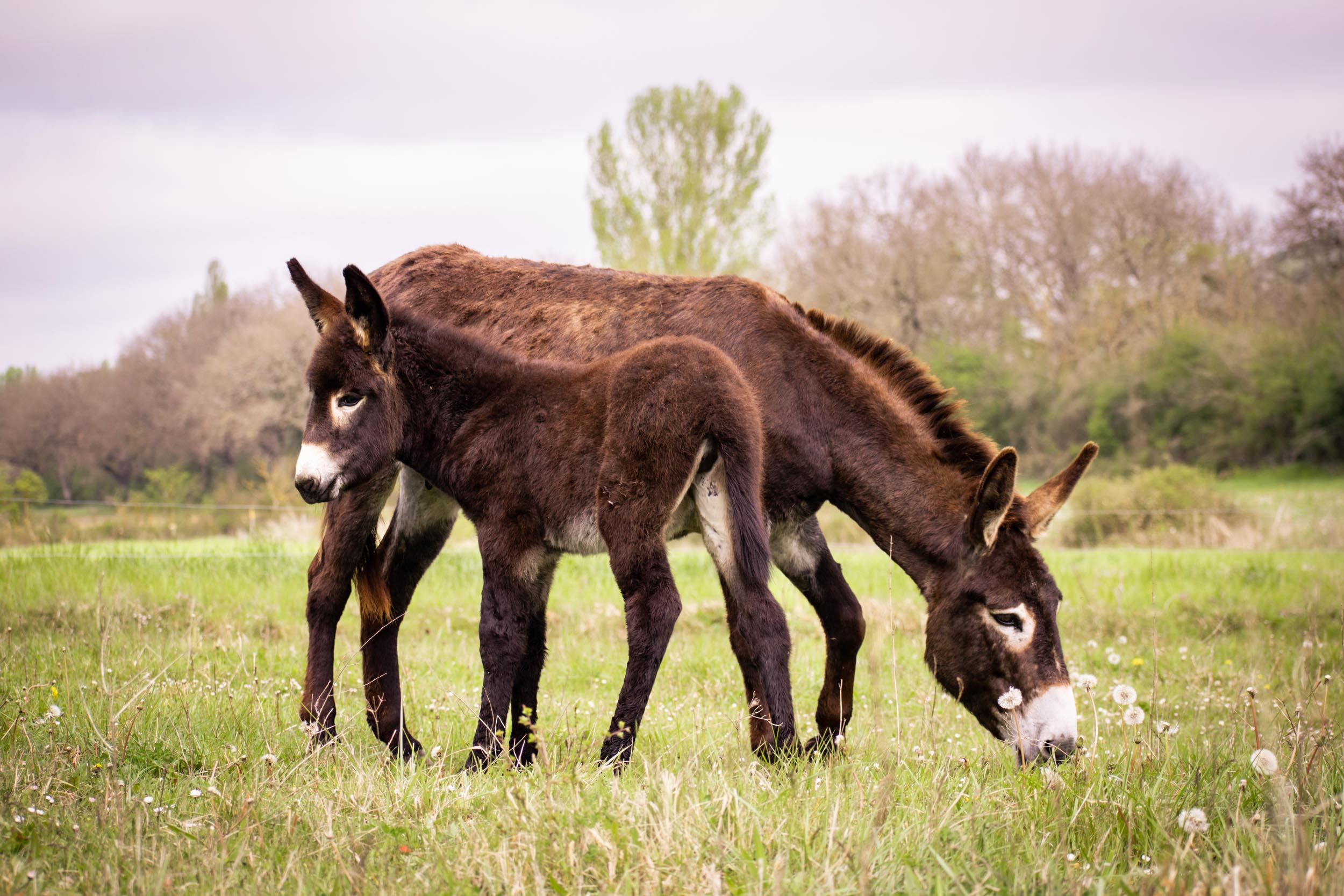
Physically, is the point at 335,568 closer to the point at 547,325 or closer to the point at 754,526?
the point at 547,325

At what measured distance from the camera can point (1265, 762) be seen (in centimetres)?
281

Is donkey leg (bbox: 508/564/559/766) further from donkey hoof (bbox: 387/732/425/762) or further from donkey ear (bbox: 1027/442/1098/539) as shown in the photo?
donkey ear (bbox: 1027/442/1098/539)

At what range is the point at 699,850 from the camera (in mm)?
2455

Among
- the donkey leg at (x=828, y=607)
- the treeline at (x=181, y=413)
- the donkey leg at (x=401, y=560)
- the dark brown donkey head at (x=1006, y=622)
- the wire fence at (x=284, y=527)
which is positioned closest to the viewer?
the dark brown donkey head at (x=1006, y=622)

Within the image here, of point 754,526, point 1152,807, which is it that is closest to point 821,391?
point 754,526

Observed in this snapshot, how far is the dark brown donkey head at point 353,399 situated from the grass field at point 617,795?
34.4 inches

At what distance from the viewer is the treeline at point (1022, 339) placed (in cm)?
1611

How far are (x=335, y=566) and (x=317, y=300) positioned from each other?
1.39 metres

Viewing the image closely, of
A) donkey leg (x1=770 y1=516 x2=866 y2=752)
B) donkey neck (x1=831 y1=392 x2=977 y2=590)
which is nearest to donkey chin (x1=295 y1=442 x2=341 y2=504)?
donkey leg (x1=770 y1=516 x2=866 y2=752)

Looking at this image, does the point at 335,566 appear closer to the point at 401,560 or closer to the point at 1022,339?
the point at 401,560

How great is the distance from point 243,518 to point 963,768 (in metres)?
13.8

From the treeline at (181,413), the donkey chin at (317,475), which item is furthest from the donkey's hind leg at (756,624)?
the treeline at (181,413)

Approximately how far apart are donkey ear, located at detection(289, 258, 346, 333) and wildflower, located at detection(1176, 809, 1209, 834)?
3323 millimetres

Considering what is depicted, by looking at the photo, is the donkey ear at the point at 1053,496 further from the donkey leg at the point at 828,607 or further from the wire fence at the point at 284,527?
the wire fence at the point at 284,527
